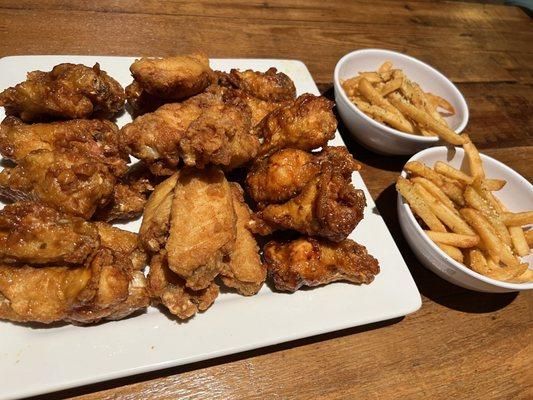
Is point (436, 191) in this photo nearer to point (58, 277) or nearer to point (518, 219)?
point (518, 219)

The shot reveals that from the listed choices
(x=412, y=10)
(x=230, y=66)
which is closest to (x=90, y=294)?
(x=230, y=66)

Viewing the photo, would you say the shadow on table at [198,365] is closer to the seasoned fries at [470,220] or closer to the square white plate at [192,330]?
the square white plate at [192,330]

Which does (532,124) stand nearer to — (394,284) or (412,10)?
(412,10)

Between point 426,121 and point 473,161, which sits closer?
point 473,161

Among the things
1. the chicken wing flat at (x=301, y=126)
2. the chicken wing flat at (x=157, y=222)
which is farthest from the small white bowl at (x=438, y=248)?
the chicken wing flat at (x=157, y=222)

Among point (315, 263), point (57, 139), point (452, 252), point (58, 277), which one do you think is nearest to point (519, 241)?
point (452, 252)

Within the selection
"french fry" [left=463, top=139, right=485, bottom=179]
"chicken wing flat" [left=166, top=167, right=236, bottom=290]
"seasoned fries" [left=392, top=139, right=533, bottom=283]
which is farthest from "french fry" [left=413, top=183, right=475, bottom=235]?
"chicken wing flat" [left=166, top=167, right=236, bottom=290]

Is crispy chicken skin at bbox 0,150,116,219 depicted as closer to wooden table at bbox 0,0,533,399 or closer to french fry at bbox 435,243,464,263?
wooden table at bbox 0,0,533,399
